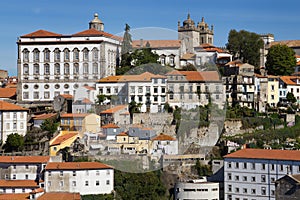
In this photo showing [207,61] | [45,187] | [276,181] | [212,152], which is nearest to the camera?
[276,181]

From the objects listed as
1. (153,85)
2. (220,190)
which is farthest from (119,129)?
(220,190)

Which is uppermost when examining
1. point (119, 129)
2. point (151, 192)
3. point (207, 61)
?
point (207, 61)

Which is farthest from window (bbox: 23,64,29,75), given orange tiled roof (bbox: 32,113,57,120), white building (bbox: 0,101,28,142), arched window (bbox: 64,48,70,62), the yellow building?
the yellow building

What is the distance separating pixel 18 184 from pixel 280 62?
19974mm

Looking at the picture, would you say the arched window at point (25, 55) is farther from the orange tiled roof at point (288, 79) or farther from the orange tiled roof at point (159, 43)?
the orange tiled roof at point (288, 79)

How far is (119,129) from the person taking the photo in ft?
114

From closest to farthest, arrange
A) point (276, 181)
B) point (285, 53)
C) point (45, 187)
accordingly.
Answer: point (276, 181) < point (45, 187) < point (285, 53)

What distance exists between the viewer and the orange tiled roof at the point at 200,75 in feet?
116

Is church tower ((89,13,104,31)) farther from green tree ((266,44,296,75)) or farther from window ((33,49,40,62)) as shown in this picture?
green tree ((266,44,296,75))

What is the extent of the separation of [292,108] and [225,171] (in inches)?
363

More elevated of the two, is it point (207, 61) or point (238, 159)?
point (207, 61)

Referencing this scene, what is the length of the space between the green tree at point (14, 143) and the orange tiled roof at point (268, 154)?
908cm

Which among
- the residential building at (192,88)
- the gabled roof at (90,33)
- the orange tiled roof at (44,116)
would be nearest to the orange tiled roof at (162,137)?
the residential building at (192,88)

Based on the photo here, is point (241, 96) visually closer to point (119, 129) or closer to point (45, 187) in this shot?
point (119, 129)
